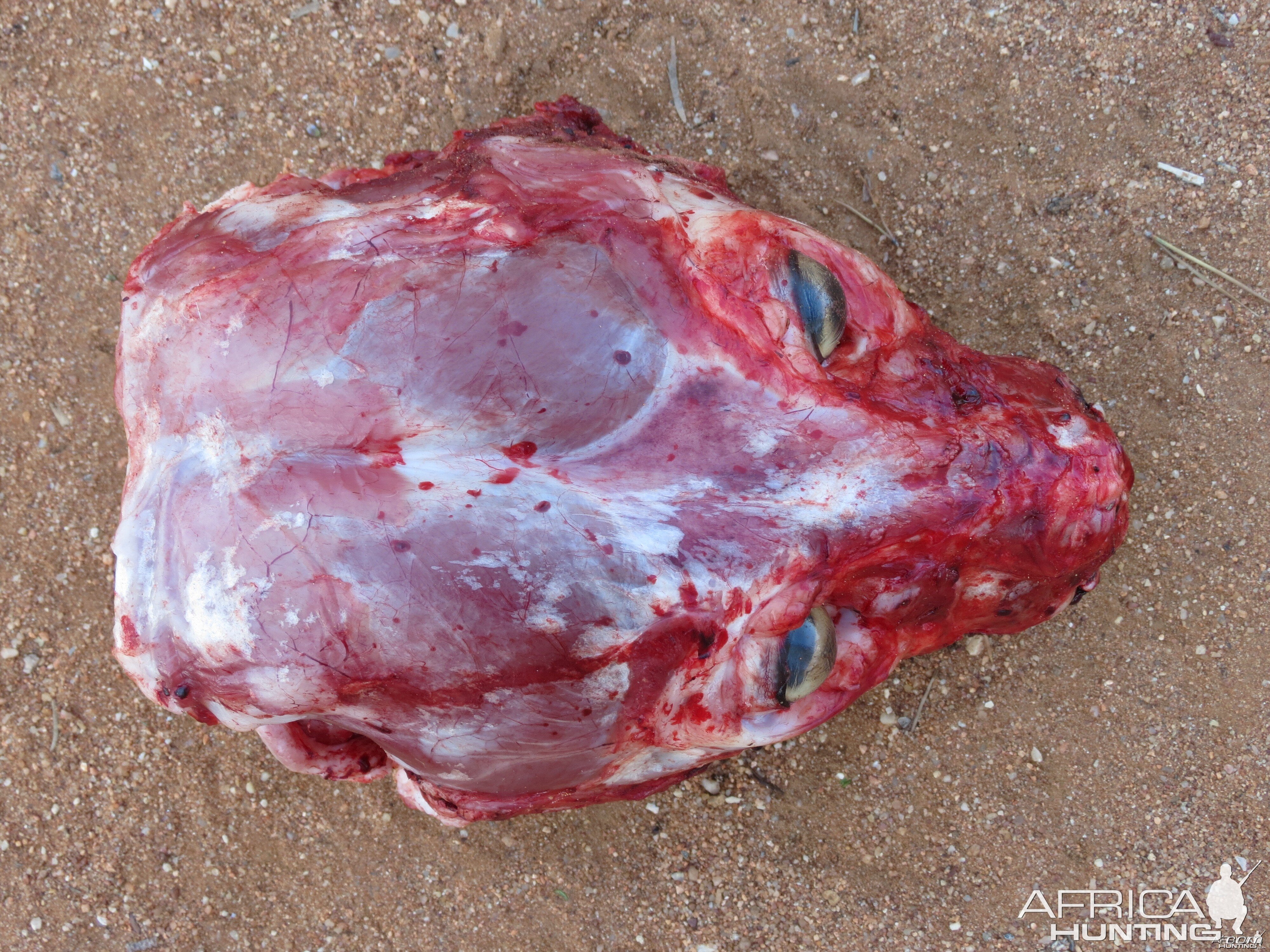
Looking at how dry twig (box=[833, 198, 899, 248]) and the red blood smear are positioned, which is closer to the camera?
the red blood smear

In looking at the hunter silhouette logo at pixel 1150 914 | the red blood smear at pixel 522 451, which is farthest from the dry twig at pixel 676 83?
the hunter silhouette logo at pixel 1150 914

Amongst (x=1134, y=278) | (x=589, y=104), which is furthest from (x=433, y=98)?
(x=1134, y=278)

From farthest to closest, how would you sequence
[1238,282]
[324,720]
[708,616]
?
1. [1238,282]
2. [324,720]
3. [708,616]

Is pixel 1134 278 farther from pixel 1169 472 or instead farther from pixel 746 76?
pixel 746 76

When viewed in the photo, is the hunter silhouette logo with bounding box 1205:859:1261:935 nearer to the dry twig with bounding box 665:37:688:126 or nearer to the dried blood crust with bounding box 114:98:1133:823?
the dried blood crust with bounding box 114:98:1133:823

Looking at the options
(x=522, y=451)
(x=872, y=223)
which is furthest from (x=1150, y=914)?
(x=522, y=451)

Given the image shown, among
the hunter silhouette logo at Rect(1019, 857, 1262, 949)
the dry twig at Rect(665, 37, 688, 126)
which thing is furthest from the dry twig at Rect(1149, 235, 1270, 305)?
the hunter silhouette logo at Rect(1019, 857, 1262, 949)
